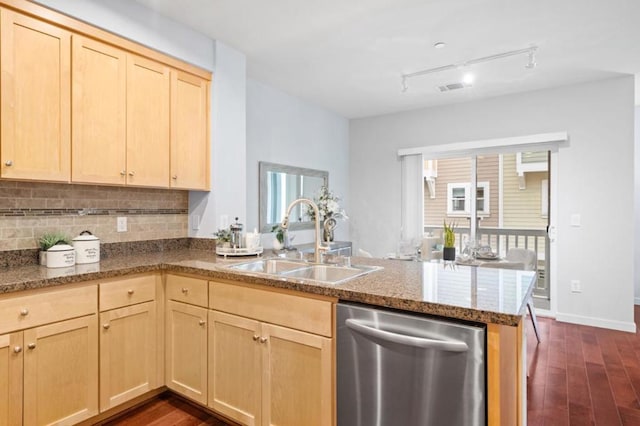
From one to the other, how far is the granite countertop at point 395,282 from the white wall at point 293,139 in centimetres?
166

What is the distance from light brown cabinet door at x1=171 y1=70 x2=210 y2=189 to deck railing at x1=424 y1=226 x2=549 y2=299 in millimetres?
3216

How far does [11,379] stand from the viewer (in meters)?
1.74

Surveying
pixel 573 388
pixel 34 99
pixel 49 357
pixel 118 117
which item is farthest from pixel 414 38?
pixel 49 357

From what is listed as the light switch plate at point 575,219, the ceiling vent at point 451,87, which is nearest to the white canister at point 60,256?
the ceiling vent at point 451,87

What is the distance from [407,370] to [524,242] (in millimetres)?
3751

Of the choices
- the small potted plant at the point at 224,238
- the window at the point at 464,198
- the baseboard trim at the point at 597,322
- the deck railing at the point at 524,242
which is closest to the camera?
the small potted plant at the point at 224,238

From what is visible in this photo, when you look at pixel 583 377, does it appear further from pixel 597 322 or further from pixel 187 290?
pixel 187 290

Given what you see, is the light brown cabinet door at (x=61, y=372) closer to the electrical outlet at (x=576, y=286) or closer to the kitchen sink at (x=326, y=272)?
the kitchen sink at (x=326, y=272)

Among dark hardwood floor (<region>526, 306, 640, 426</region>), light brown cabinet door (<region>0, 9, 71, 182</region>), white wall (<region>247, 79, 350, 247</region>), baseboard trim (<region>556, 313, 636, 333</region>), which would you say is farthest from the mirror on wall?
baseboard trim (<region>556, 313, 636, 333</region>)

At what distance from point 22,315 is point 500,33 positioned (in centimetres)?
359

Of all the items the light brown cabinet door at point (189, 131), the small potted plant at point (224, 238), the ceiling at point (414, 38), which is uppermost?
the ceiling at point (414, 38)

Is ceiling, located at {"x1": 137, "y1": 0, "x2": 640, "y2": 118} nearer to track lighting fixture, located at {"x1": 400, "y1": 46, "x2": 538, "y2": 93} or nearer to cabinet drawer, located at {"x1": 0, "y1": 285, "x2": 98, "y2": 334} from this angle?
track lighting fixture, located at {"x1": 400, "y1": 46, "x2": 538, "y2": 93}

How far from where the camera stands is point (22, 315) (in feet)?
5.78

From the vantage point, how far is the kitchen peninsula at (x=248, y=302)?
1.34m
